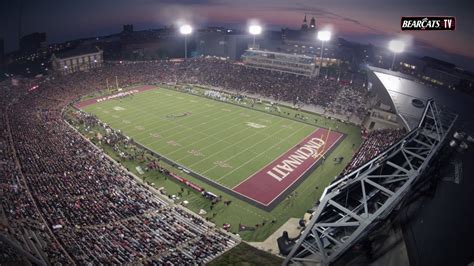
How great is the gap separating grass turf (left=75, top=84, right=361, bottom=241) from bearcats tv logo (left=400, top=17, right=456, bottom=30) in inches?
662

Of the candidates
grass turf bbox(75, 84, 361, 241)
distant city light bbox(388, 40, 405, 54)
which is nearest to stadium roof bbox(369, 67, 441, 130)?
distant city light bbox(388, 40, 405, 54)

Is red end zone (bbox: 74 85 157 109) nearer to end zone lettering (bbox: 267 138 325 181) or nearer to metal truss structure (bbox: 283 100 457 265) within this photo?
end zone lettering (bbox: 267 138 325 181)

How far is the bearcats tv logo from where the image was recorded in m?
28.6

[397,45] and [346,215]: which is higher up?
[397,45]

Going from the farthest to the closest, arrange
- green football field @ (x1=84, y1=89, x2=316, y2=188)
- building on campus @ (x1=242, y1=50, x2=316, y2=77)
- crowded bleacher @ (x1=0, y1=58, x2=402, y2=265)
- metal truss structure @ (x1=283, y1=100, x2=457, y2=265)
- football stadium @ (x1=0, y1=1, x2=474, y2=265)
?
building on campus @ (x1=242, y1=50, x2=316, y2=77) < green football field @ (x1=84, y1=89, x2=316, y2=188) < crowded bleacher @ (x1=0, y1=58, x2=402, y2=265) < football stadium @ (x1=0, y1=1, x2=474, y2=265) < metal truss structure @ (x1=283, y1=100, x2=457, y2=265)

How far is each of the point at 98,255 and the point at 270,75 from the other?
214ft

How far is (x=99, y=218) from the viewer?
78.1ft

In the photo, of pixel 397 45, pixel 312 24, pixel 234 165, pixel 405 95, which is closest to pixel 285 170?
pixel 234 165

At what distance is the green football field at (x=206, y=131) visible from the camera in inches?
1494

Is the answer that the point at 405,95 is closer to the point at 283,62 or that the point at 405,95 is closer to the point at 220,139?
the point at 220,139

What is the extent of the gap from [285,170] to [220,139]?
12313 millimetres

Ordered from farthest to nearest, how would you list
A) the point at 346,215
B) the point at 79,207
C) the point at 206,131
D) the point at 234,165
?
the point at 206,131 < the point at 234,165 < the point at 79,207 < the point at 346,215

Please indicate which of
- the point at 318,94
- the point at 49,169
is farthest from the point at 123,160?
the point at 318,94

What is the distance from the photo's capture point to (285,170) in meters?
36.4
